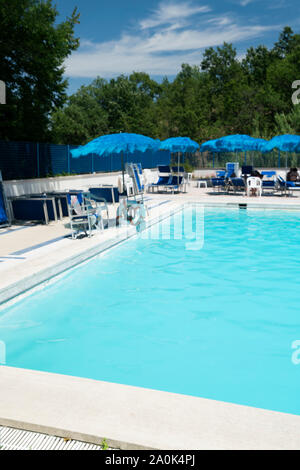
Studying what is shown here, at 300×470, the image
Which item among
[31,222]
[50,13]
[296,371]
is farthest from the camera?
[50,13]

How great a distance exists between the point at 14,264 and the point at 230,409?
14.8ft

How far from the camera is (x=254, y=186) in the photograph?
1602 cm

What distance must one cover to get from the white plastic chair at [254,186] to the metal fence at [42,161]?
6739mm

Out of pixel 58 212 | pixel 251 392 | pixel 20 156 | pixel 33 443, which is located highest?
pixel 20 156

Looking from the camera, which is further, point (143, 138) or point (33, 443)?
point (143, 138)

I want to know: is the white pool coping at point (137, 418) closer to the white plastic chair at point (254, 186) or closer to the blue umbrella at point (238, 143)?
the white plastic chair at point (254, 186)

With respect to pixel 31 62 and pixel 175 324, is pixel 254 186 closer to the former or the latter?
pixel 31 62

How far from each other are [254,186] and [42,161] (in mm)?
7999

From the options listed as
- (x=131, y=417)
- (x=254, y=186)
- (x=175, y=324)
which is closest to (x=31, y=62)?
(x=254, y=186)

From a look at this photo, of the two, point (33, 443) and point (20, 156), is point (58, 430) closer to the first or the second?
point (33, 443)

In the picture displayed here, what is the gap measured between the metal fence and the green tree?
100 inches

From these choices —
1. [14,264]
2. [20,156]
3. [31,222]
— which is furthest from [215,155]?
[14,264]

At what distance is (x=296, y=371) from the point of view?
395cm

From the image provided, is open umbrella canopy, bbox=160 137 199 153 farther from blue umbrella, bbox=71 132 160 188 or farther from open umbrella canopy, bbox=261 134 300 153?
blue umbrella, bbox=71 132 160 188
